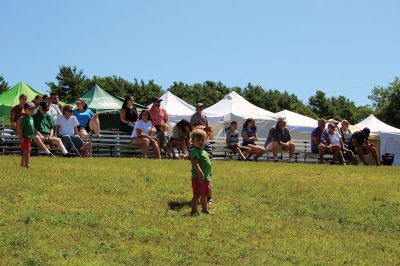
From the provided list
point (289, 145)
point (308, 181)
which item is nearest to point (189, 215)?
point (308, 181)

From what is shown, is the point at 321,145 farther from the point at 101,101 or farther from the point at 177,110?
the point at 101,101

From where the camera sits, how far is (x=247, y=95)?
267 feet

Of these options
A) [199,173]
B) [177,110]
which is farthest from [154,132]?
[177,110]

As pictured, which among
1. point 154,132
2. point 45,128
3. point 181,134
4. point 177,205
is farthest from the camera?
point 181,134

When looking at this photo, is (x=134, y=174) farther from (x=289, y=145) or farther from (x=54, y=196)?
(x=289, y=145)

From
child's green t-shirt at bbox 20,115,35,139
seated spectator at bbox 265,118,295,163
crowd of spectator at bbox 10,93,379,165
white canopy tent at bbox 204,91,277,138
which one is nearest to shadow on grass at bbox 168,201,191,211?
child's green t-shirt at bbox 20,115,35,139

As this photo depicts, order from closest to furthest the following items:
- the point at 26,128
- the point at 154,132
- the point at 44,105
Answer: the point at 26,128 → the point at 44,105 → the point at 154,132

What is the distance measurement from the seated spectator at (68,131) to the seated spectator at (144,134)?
1.54 m

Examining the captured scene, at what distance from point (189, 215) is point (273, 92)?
247 ft

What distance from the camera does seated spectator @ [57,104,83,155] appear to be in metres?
15.9

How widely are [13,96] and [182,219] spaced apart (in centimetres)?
1792

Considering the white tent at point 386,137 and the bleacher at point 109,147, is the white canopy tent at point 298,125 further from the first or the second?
the bleacher at point 109,147

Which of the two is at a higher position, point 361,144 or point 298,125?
point 298,125

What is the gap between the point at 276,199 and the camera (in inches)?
388
